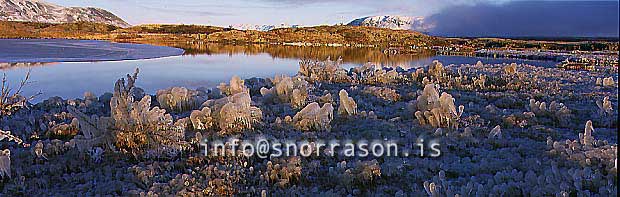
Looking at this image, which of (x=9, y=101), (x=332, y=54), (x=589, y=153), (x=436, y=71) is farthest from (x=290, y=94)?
(x=332, y=54)

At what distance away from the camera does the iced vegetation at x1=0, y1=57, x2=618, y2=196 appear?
5.51 metres

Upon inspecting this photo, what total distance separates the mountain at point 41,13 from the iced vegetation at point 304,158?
146349 millimetres

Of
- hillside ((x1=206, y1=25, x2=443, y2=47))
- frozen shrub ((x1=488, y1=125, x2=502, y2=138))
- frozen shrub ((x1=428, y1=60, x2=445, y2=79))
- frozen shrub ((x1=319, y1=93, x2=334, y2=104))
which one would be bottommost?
frozen shrub ((x1=488, y1=125, x2=502, y2=138))

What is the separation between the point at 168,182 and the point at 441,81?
37.3ft

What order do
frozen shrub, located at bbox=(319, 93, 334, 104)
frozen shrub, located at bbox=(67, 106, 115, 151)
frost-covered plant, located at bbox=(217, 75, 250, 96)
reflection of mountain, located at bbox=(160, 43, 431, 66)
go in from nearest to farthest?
1. frozen shrub, located at bbox=(67, 106, 115, 151)
2. frozen shrub, located at bbox=(319, 93, 334, 104)
3. frost-covered plant, located at bbox=(217, 75, 250, 96)
4. reflection of mountain, located at bbox=(160, 43, 431, 66)

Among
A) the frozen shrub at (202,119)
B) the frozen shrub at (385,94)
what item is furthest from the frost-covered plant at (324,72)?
the frozen shrub at (202,119)

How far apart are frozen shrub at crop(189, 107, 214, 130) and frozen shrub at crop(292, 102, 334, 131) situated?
147cm

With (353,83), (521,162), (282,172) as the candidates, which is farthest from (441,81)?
(282,172)

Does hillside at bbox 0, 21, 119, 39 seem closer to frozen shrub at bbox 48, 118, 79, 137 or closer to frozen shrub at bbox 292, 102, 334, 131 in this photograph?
frozen shrub at bbox 48, 118, 79, 137

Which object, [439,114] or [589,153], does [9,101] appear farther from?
[589,153]

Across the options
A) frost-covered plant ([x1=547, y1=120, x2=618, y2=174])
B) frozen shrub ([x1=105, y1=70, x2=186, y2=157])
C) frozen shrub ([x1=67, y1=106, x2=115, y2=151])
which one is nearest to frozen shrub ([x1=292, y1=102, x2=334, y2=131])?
frozen shrub ([x1=105, y1=70, x2=186, y2=157])

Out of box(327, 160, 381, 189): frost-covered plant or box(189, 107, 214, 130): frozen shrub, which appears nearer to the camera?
box(327, 160, 381, 189): frost-covered plant

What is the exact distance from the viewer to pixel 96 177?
600 cm

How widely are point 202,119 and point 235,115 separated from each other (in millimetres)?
580
